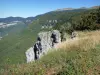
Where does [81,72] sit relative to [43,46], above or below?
above

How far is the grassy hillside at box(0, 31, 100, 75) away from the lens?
978cm

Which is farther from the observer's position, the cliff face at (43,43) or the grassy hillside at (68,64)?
the cliff face at (43,43)

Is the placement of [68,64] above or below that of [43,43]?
above

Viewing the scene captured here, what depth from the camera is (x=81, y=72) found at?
951 centimetres

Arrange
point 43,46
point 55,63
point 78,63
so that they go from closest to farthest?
point 78,63 < point 55,63 < point 43,46

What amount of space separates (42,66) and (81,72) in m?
2.68

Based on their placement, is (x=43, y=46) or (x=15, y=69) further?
(x=43, y=46)

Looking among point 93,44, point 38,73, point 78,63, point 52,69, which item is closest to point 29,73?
point 38,73

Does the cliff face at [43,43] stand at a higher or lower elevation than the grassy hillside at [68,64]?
lower

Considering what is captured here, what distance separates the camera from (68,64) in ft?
34.5

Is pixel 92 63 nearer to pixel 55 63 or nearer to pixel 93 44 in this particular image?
pixel 55 63

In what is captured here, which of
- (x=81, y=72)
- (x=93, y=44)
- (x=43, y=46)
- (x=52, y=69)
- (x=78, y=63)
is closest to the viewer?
(x=81, y=72)

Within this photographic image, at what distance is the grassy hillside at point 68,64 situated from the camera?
9778 mm

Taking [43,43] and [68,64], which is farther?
[43,43]
